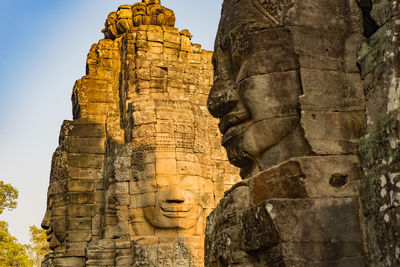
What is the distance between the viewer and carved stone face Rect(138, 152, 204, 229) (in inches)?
529

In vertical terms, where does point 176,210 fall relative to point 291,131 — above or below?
above

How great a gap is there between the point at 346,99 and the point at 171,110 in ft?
30.8

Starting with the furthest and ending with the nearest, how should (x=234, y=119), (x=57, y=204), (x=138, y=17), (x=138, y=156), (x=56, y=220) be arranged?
(x=138, y=17) < (x=57, y=204) < (x=56, y=220) < (x=138, y=156) < (x=234, y=119)

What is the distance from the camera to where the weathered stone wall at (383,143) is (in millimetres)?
4203

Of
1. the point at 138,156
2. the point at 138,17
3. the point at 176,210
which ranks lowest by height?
the point at 176,210

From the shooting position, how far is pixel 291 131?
5.16 meters

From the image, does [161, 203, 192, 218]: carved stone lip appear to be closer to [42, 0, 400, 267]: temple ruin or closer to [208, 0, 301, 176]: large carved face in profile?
[42, 0, 400, 267]: temple ruin

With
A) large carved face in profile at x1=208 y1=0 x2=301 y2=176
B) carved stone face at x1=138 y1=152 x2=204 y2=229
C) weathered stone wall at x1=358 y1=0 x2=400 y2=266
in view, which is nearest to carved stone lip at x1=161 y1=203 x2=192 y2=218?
carved stone face at x1=138 y1=152 x2=204 y2=229

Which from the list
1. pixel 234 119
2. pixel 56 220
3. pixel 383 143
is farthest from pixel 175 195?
pixel 383 143

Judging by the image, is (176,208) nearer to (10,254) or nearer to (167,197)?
(167,197)

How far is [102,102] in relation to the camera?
55.6 ft

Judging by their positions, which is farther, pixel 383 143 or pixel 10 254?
pixel 10 254

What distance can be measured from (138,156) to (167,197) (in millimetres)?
1238

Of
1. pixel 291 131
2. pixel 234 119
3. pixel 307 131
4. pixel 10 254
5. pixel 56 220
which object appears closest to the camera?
pixel 307 131
